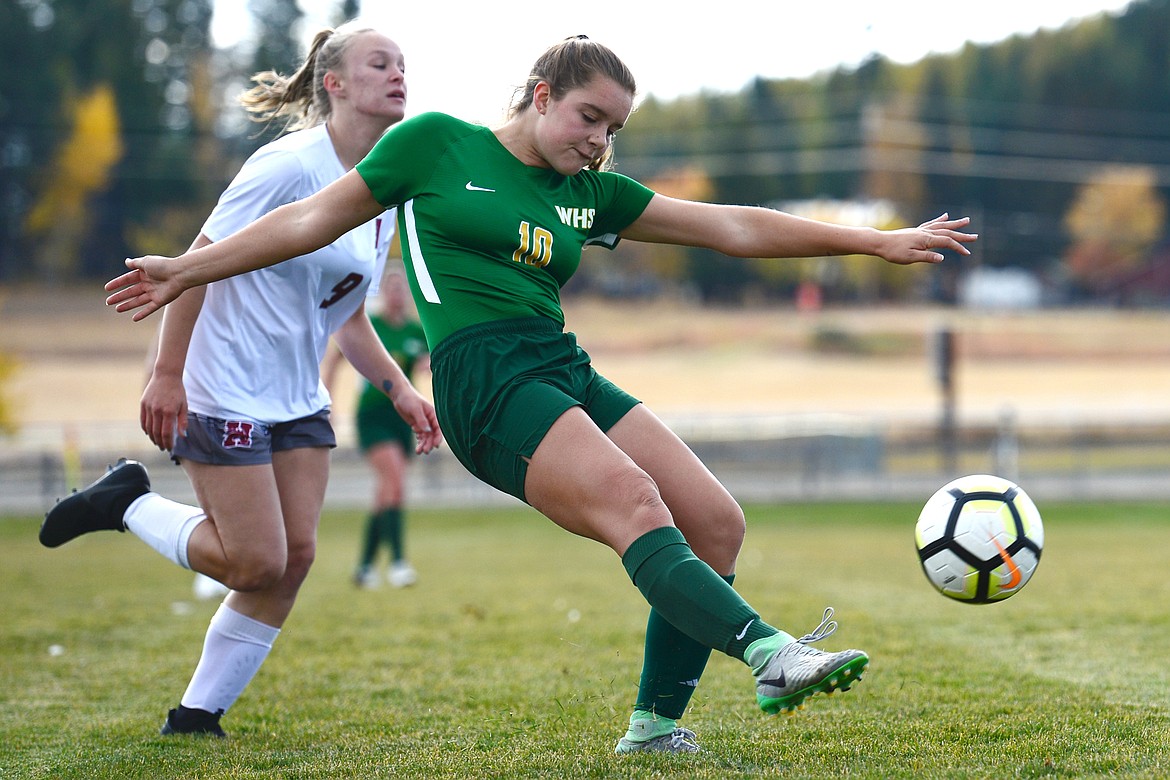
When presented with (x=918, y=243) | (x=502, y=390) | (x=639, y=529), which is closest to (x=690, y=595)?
(x=639, y=529)

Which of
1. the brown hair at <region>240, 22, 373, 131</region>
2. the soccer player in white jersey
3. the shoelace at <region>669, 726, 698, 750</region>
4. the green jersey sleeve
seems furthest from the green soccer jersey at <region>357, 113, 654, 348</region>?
the shoelace at <region>669, 726, 698, 750</region>

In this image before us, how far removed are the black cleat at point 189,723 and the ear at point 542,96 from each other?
2497 millimetres

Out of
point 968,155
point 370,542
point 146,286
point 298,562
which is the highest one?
point 968,155

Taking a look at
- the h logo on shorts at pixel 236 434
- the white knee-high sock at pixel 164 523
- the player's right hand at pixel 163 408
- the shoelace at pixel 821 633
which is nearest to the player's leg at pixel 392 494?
the white knee-high sock at pixel 164 523

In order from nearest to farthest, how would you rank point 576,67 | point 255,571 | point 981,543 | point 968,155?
point 576,67 → point 981,543 → point 255,571 → point 968,155

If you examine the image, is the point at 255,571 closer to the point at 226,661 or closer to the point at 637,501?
the point at 226,661

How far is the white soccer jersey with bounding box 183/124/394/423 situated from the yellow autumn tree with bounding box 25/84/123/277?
195 feet

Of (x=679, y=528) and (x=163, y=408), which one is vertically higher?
(x=163, y=408)

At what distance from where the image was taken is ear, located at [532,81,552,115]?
3.54 meters

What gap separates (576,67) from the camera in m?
3.49

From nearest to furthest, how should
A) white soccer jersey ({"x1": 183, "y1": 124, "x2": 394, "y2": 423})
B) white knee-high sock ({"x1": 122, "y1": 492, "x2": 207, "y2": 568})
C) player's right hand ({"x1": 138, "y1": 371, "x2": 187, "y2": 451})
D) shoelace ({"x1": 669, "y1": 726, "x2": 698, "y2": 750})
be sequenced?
shoelace ({"x1": 669, "y1": 726, "x2": 698, "y2": 750}) → player's right hand ({"x1": 138, "y1": 371, "x2": 187, "y2": 451}) → white soccer jersey ({"x1": 183, "y1": 124, "x2": 394, "y2": 423}) → white knee-high sock ({"x1": 122, "y1": 492, "x2": 207, "y2": 568})

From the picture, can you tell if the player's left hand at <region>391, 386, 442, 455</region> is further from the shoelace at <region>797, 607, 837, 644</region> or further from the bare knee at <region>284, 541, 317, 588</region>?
the shoelace at <region>797, 607, 837, 644</region>

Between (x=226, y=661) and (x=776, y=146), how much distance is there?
7100 centimetres

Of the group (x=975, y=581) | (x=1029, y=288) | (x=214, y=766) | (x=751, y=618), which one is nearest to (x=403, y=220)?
(x=751, y=618)
